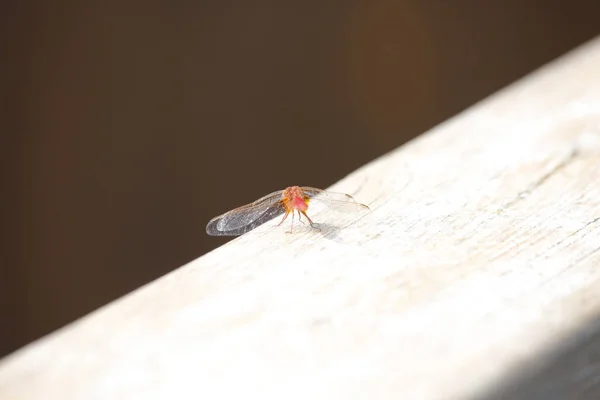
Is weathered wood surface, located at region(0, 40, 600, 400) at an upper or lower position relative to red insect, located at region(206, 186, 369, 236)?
lower

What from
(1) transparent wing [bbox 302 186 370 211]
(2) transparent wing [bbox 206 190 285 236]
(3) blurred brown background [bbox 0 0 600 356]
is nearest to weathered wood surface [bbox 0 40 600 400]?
(1) transparent wing [bbox 302 186 370 211]

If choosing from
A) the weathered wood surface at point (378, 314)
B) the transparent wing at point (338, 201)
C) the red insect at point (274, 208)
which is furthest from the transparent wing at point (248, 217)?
the weathered wood surface at point (378, 314)

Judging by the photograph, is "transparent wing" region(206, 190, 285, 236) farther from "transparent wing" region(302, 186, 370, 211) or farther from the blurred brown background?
the blurred brown background

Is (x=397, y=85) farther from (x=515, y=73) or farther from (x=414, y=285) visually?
(x=414, y=285)

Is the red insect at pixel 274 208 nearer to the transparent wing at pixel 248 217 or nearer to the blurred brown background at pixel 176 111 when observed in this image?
the transparent wing at pixel 248 217

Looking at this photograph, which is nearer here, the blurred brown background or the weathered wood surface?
the weathered wood surface

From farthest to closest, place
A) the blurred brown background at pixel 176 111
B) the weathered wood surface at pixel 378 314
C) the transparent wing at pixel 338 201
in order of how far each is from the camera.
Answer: the blurred brown background at pixel 176 111, the transparent wing at pixel 338 201, the weathered wood surface at pixel 378 314

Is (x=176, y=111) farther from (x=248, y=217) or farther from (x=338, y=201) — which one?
(x=338, y=201)

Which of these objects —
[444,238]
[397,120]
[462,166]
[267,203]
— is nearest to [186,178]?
[397,120]
